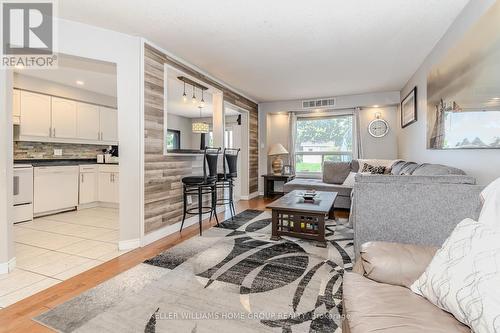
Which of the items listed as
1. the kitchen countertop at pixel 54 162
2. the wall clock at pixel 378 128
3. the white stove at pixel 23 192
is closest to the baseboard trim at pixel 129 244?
the white stove at pixel 23 192

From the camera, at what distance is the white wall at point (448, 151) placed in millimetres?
1935

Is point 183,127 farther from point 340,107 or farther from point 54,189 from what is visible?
point 340,107

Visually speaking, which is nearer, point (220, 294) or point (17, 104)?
point (220, 294)

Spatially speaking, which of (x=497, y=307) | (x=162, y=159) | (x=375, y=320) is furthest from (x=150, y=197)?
(x=497, y=307)

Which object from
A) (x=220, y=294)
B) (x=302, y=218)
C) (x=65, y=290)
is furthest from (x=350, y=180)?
(x=65, y=290)

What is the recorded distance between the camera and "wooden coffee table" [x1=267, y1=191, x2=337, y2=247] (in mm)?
2734

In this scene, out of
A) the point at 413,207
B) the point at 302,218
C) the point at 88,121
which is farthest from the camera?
the point at 88,121

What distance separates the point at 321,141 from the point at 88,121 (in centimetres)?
506

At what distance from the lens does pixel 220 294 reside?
1800 millimetres

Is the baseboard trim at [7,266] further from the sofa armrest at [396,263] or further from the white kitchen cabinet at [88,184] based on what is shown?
the sofa armrest at [396,263]

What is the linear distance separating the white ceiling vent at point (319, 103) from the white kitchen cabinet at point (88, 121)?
4.48 m

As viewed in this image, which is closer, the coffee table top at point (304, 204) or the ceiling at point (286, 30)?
the ceiling at point (286, 30)

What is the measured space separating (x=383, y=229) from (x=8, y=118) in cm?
324

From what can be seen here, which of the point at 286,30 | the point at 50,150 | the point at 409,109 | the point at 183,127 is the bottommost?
the point at 50,150
